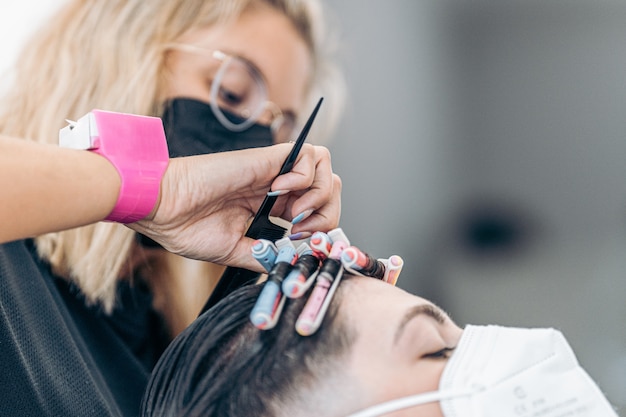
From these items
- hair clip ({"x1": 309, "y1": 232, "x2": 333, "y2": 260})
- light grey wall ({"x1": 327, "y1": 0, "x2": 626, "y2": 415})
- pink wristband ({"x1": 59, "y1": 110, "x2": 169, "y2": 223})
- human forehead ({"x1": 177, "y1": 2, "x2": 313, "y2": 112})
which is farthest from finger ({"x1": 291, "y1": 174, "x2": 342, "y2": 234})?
light grey wall ({"x1": 327, "y1": 0, "x2": 626, "y2": 415})

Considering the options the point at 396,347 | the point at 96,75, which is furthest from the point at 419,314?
the point at 96,75

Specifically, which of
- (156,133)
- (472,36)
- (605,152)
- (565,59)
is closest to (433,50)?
(472,36)

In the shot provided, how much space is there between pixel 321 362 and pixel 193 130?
2.94ft

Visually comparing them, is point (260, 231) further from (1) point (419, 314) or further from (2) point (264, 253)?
(1) point (419, 314)

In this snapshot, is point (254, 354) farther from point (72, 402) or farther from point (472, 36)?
point (472, 36)

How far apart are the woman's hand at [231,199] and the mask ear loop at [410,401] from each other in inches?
13.3

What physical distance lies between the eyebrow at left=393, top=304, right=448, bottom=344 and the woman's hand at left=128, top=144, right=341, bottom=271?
0.87 feet

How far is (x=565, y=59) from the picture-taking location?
1853 mm

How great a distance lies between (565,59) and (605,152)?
1.03ft

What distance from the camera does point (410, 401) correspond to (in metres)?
0.70

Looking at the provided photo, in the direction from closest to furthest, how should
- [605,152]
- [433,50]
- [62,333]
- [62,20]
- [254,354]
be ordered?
[254,354]
[62,333]
[62,20]
[605,152]
[433,50]

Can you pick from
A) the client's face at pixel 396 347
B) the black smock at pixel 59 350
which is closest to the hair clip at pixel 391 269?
the client's face at pixel 396 347

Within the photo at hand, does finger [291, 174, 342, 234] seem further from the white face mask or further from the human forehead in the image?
the human forehead

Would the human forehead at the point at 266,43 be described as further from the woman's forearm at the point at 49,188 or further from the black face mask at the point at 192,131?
the woman's forearm at the point at 49,188
